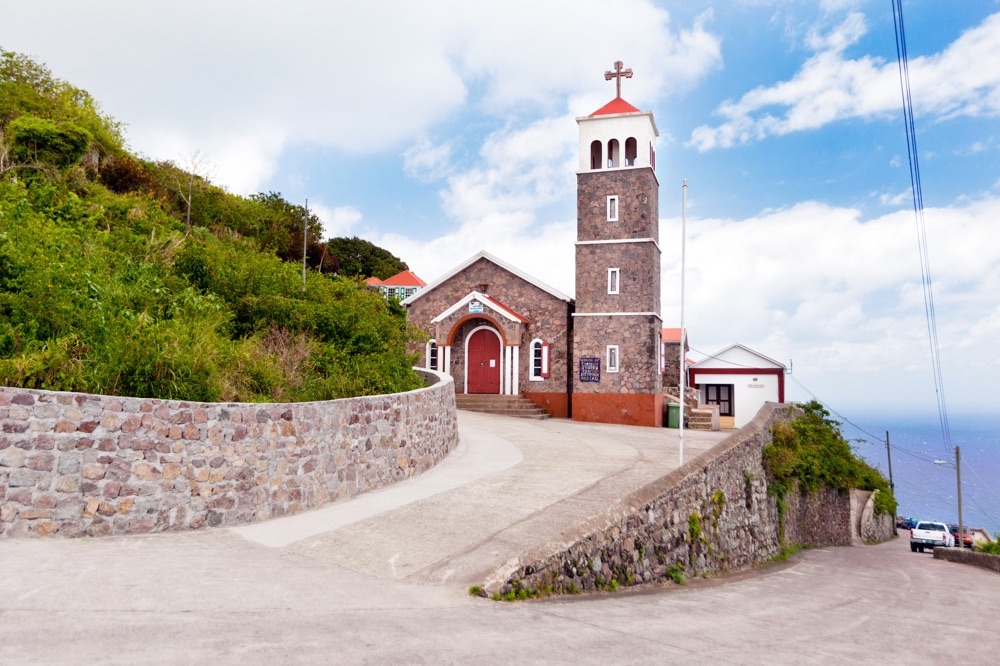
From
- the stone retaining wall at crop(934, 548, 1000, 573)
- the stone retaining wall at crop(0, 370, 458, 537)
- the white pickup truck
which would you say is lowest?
the white pickup truck

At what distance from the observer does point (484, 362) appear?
83.5 ft

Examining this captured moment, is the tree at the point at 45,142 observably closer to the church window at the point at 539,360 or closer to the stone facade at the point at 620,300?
the church window at the point at 539,360

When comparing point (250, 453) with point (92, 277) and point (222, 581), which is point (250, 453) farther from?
point (92, 277)

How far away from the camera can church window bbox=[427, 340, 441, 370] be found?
2612 centimetres

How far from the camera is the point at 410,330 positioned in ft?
53.0

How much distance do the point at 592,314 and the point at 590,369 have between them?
2.01 m

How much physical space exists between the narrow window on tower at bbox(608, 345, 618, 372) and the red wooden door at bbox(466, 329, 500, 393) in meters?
4.21

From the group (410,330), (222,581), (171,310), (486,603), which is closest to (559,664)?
(486,603)

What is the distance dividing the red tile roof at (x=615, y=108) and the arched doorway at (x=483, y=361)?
9.13 m

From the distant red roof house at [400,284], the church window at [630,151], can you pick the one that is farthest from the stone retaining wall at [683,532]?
the distant red roof house at [400,284]

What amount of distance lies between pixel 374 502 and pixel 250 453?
6.40 ft

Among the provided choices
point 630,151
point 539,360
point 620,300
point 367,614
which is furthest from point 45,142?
point 367,614

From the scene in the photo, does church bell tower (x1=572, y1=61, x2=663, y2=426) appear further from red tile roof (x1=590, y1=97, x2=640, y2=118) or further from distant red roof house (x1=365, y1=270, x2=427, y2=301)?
distant red roof house (x1=365, y1=270, x2=427, y2=301)

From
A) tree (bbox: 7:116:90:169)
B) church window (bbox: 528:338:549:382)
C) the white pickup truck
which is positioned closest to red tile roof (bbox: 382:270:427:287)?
church window (bbox: 528:338:549:382)
